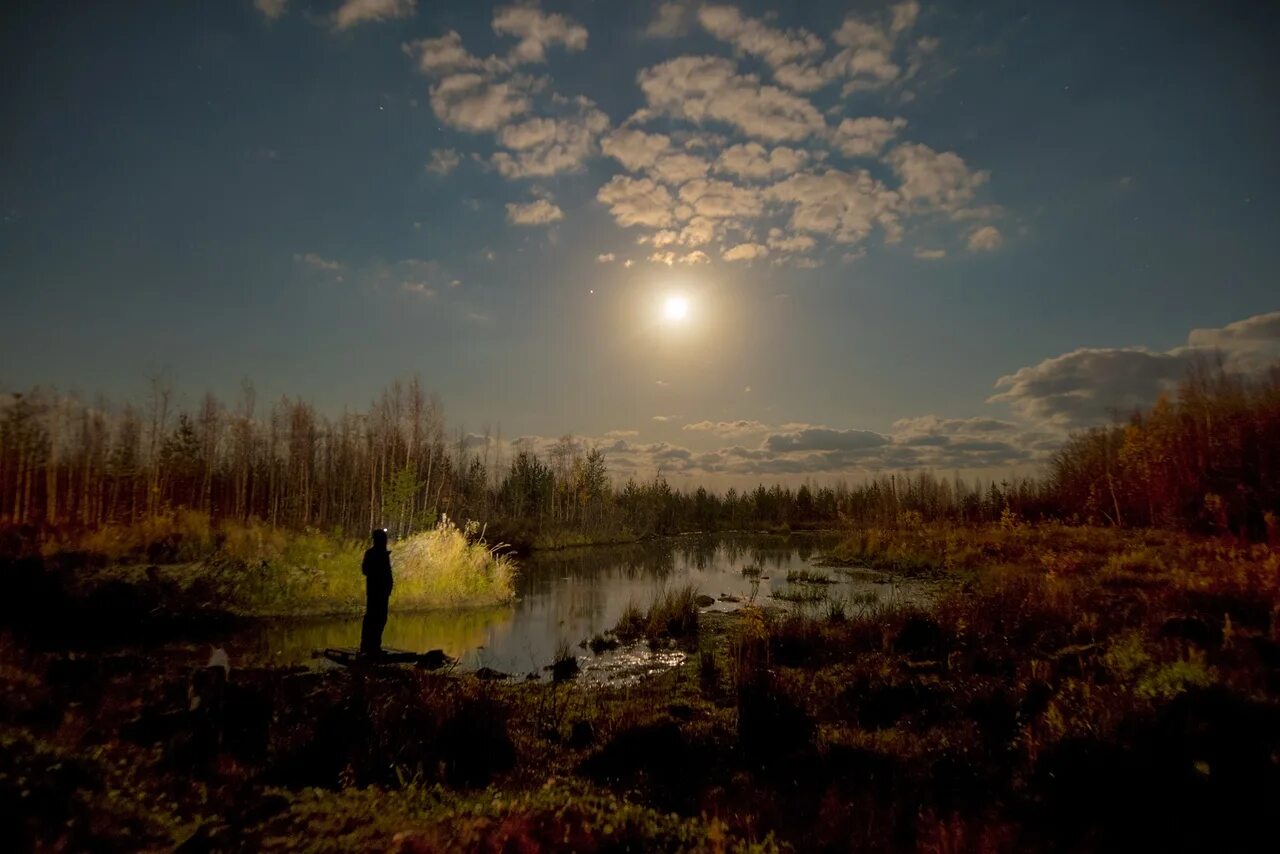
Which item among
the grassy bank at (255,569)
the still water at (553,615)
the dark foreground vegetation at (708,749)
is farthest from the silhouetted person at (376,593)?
the grassy bank at (255,569)

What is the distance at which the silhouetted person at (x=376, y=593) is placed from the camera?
44.9 ft

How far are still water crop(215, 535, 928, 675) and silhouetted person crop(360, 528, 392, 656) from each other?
1634mm

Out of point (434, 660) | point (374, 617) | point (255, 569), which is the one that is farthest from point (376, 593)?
point (255, 569)

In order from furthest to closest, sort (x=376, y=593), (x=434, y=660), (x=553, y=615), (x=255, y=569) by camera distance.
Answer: (x=553, y=615) → (x=255, y=569) → (x=434, y=660) → (x=376, y=593)

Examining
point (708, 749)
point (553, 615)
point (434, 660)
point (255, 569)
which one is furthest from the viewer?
point (553, 615)

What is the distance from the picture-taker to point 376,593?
13.8 metres

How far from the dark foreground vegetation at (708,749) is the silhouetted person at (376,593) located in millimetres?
1158

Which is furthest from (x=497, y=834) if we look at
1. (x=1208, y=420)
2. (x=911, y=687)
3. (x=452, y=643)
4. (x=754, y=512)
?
(x=754, y=512)

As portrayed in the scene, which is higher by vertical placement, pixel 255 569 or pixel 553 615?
pixel 255 569

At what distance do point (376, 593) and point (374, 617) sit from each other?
0.49 m

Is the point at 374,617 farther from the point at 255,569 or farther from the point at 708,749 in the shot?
the point at 255,569

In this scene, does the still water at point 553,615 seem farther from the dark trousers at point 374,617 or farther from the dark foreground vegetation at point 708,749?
the dark foreground vegetation at point 708,749

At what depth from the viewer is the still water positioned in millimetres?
15508

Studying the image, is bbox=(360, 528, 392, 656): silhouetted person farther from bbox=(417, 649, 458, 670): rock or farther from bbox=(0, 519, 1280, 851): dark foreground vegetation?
bbox=(0, 519, 1280, 851): dark foreground vegetation
